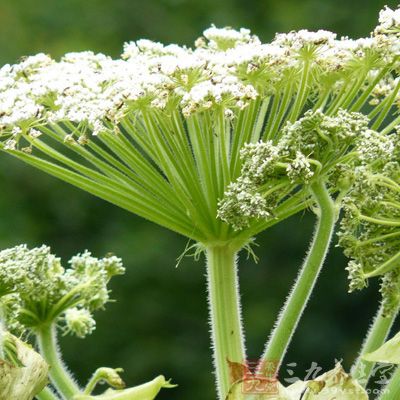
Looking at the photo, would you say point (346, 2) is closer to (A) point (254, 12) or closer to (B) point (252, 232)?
(A) point (254, 12)

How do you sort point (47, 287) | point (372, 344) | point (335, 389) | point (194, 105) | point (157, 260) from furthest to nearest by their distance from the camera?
point (157, 260)
point (47, 287)
point (372, 344)
point (194, 105)
point (335, 389)

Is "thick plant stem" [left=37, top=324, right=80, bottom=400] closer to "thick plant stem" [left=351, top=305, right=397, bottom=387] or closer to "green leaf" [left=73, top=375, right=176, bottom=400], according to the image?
"green leaf" [left=73, top=375, right=176, bottom=400]

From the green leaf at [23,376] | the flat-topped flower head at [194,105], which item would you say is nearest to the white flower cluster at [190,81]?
the flat-topped flower head at [194,105]

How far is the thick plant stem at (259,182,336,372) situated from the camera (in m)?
1.97

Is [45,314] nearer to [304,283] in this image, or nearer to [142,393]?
[142,393]

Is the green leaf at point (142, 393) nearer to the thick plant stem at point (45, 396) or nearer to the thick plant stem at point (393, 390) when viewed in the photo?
the thick plant stem at point (45, 396)

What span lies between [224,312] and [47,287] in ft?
1.10

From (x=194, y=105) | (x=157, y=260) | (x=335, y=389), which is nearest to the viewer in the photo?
(x=335, y=389)

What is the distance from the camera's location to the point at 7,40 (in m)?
10.7

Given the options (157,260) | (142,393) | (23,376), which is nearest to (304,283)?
(142,393)

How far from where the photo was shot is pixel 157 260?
405 inches

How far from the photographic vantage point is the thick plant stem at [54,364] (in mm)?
2213

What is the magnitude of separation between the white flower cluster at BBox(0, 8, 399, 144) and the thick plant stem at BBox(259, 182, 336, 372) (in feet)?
0.77

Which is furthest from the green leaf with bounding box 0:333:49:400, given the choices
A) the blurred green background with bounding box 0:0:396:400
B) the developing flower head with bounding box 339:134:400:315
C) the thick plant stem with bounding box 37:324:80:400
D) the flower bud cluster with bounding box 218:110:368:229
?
the blurred green background with bounding box 0:0:396:400
